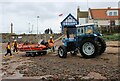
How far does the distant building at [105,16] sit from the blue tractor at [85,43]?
3855 cm

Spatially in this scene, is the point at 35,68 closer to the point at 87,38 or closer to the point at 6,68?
the point at 6,68

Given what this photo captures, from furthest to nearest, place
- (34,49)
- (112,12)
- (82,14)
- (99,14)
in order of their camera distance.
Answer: (82,14), (112,12), (99,14), (34,49)

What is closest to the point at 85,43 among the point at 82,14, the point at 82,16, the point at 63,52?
the point at 63,52

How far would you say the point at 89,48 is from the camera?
19359mm

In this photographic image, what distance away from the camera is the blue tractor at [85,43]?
→ 19188 millimetres

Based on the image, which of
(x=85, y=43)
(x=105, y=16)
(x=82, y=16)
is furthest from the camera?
(x=82, y=16)

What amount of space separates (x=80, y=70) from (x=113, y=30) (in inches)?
1371

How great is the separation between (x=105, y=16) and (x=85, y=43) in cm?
4254

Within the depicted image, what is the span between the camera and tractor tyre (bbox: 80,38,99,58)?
18969 mm

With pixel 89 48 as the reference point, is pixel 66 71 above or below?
below

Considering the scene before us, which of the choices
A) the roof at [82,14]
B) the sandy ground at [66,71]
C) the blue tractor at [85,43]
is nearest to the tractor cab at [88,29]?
the blue tractor at [85,43]

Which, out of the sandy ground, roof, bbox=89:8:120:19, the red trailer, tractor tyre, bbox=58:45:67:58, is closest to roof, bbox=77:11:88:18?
roof, bbox=89:8:120:19

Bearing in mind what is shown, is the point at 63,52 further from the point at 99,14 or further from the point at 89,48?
the point at 99,14

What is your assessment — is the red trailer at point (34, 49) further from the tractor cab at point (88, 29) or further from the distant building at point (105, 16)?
the distant building at point (105, 16)
